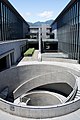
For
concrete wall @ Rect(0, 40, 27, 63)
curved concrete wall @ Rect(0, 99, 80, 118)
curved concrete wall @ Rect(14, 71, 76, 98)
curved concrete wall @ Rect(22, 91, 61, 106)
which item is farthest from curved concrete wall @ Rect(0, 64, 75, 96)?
curved concrete wall @ Rect(0, 99, 80, 118)

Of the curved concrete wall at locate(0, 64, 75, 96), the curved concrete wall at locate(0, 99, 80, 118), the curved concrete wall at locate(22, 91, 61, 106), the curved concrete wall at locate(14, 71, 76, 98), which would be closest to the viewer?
the curved concrete wall at locate(0, 99, 80, 118)

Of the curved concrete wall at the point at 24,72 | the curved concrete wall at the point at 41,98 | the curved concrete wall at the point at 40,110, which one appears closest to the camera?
the curved concrete wall at the point at 40,110

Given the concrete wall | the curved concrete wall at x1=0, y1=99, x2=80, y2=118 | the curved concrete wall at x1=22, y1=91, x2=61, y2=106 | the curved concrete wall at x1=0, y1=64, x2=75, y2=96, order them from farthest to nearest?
the curved concrete wall at x1=0, y1=64, x2=75, y2=96, the curved concrete wall at x1=22, y1=91, x2=61, y2=106, the concrete wall, the curved concrete wall at x1=0, y1=99, x2=80, y2=118

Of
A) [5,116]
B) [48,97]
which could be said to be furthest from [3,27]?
[5,116]

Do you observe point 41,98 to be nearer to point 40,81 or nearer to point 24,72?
point 40,81

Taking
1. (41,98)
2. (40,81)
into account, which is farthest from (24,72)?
(41,98)

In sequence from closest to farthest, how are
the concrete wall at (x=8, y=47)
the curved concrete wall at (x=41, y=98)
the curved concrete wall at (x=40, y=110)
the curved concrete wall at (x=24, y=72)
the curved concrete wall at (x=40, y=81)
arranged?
the curved concrete wall at (x=40, y=110)
the concrete wall at (x=8, y=47)
the curved concrete wall at (x=41, y=98)
the curved concrete wall at (x=24, y=72)
the curved concrete wall at (x=40, y=81)

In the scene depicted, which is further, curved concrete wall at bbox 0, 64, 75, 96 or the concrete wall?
curved concrete wall at bbox 0, 64, 75, 96

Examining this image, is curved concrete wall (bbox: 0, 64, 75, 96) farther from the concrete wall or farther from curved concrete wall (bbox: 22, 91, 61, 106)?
the concrete wall

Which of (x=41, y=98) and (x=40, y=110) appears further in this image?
(x=41, y=98)

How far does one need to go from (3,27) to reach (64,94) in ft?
54.9

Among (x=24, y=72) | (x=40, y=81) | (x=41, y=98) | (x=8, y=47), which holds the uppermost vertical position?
(x=8, y=47)

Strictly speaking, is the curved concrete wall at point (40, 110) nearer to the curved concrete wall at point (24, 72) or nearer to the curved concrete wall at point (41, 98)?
the curved concrete wall at point (41, 98)

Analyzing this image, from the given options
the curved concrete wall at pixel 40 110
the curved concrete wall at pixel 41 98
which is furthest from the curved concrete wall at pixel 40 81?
the curved concrete wall at pixel 40 110
